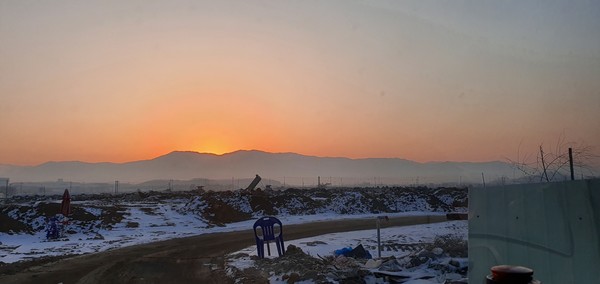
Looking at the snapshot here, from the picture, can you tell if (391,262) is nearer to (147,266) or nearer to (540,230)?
(540,230)

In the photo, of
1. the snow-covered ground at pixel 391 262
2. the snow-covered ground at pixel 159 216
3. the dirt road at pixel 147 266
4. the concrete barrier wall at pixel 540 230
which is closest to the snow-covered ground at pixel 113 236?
the snow-covered ground at pixel 159 216

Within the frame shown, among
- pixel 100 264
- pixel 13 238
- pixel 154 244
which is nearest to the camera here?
pixel 100 264

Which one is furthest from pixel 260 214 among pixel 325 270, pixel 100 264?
pixel 325 270

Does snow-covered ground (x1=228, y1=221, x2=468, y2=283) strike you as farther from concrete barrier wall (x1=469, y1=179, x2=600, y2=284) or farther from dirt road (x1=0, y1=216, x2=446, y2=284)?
concrete barrier wall (x1=469, y1=179, x2=600, y2=284)

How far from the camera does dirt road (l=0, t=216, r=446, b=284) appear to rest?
13.1 m

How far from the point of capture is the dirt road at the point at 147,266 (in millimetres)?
13070

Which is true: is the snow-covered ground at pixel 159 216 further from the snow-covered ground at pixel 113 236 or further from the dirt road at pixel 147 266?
the dirt road at pixel 147 266

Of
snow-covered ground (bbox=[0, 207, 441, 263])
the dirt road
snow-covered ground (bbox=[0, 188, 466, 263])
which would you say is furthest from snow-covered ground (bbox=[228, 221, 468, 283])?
snow-covered ground (bbox=[0, 207, 441, 263])

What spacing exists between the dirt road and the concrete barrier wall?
7883 millimetres

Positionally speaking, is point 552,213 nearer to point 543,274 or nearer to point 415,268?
point 543,274

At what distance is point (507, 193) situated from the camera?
6238mm

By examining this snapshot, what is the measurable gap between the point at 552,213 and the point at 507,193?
0.76 m

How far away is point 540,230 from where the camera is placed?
18.7 feet

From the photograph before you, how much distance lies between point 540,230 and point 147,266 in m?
12.6
